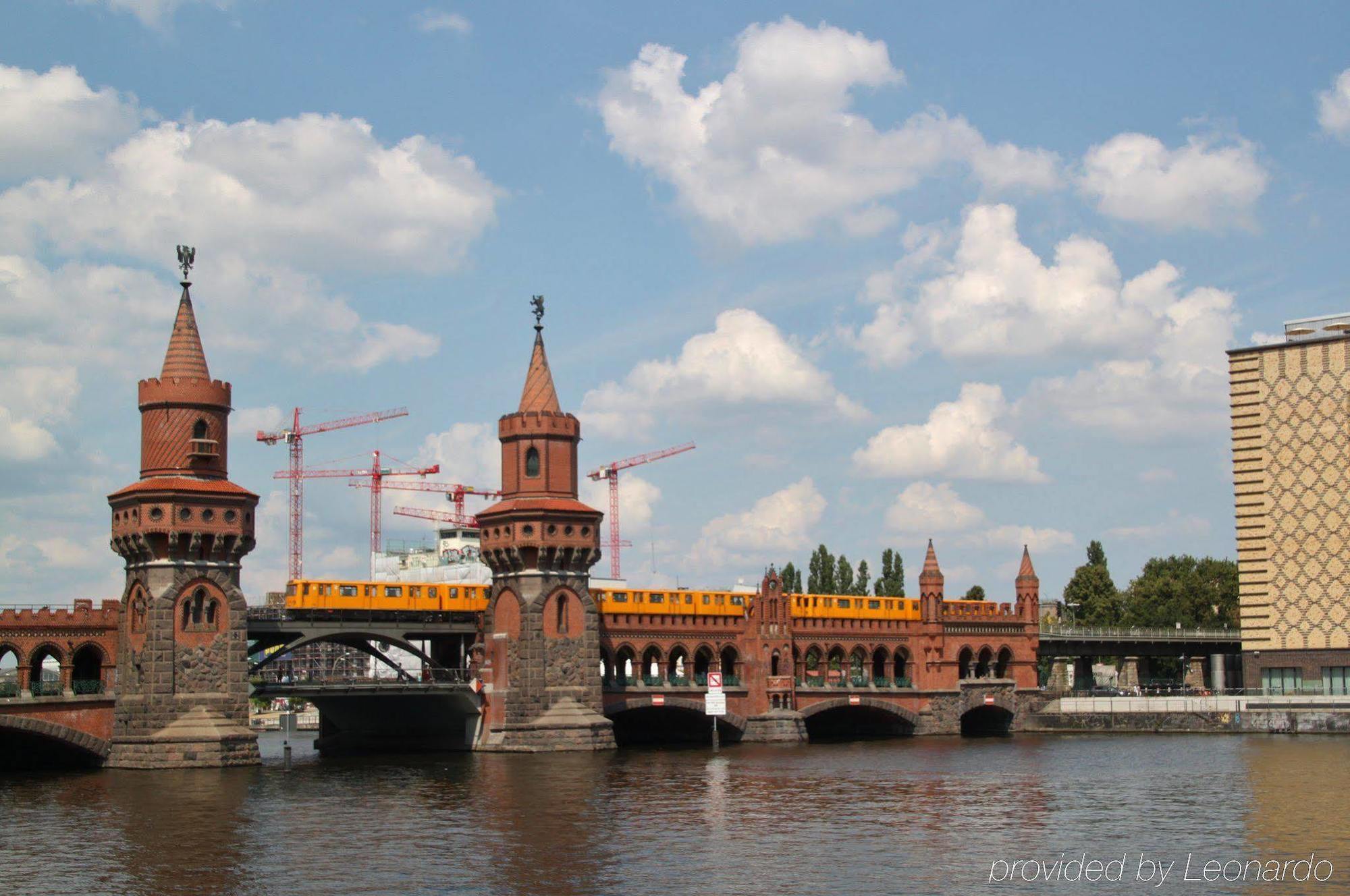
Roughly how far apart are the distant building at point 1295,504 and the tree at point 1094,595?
173 ft

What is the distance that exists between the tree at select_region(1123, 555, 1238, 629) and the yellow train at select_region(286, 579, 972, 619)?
160 feet

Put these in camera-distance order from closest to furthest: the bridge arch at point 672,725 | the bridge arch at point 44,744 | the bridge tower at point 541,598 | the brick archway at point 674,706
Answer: the bridge arch at point 44,744
the bridge tower at point 541,598
the brick archway at point 674,706
the bridge arch at point 672,725

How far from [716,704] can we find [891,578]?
63946 mm

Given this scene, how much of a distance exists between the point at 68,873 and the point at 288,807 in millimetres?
19129

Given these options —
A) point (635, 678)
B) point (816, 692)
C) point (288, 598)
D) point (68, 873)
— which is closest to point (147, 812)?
point (68, 873)

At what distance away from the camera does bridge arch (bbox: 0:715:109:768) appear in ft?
292

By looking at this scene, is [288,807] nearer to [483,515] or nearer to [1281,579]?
[483,515]

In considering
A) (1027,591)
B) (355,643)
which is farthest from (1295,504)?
(355,643)

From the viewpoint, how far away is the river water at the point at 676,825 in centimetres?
5250

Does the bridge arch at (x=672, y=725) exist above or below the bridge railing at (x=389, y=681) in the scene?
below

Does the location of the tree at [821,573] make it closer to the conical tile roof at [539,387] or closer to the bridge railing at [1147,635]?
the bridge railing at [1147,635]

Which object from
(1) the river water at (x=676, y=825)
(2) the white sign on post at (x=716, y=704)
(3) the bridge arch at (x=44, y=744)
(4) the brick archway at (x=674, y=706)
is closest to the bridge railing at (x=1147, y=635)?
(4) the brick archway at (x=674, y=706)

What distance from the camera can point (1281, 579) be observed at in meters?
128

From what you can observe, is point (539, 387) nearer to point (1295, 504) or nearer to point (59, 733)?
point (59, 733)
